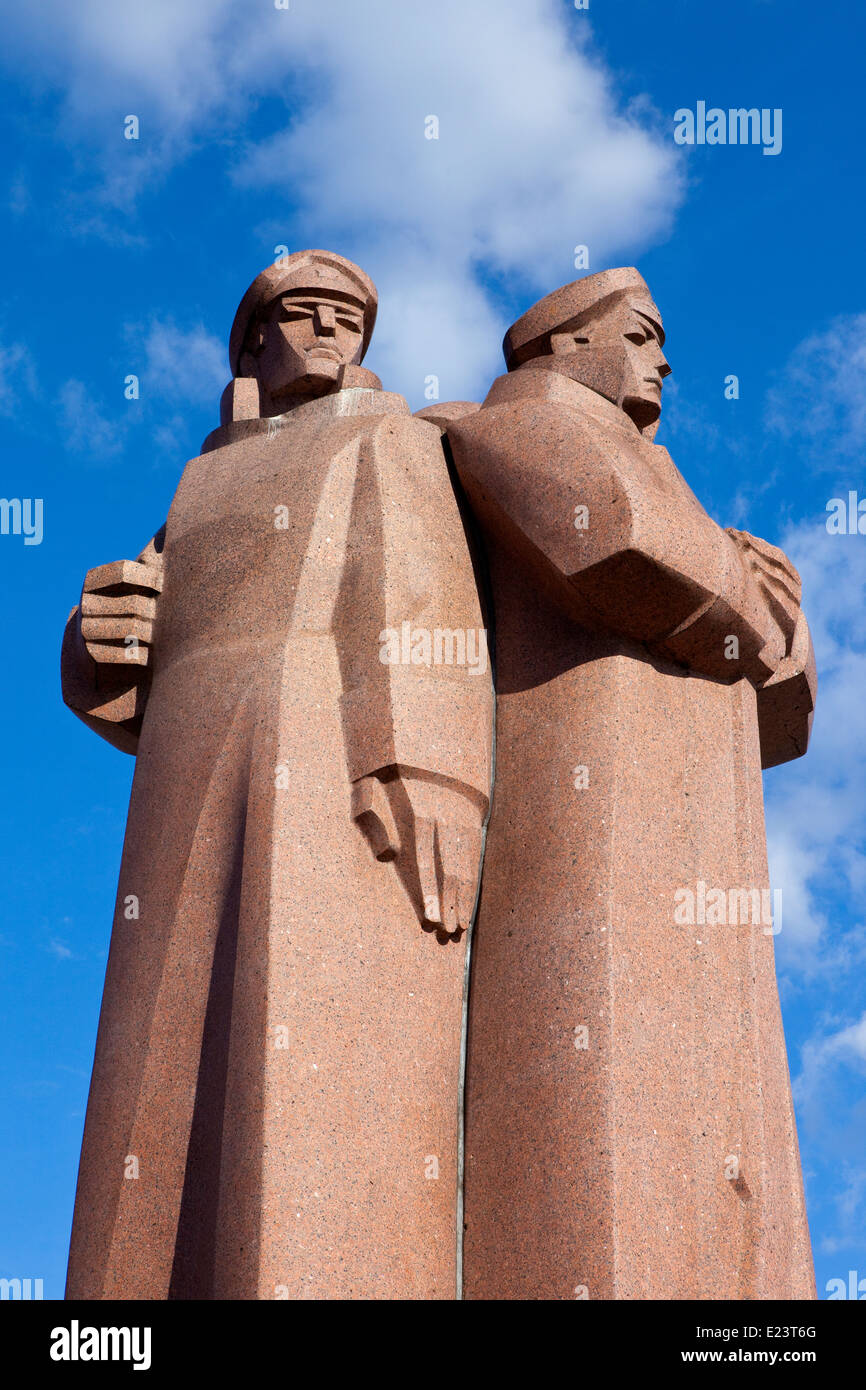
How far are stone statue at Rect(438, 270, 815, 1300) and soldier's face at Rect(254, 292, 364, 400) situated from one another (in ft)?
3.07

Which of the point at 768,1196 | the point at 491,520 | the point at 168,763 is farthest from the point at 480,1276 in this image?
the point at 491,520

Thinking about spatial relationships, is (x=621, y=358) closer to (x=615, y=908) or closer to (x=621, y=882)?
(x=621, y=882)

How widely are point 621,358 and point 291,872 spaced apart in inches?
123

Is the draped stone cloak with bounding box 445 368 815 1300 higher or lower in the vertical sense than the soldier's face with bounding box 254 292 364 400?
lower

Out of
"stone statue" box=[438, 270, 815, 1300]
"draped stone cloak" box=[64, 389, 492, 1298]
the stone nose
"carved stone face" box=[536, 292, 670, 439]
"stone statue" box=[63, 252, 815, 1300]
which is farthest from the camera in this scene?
the stone nose

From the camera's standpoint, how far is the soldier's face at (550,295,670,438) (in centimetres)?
877

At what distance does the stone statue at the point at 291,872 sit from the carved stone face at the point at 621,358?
30.9 inches

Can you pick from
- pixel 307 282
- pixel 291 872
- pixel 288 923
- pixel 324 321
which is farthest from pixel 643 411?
pixel 288 923

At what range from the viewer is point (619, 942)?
732 cm

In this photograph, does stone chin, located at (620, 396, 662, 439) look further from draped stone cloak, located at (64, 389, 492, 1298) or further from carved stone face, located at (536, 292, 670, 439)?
draped stone cloak, located at (64, 389, 492, 1298)

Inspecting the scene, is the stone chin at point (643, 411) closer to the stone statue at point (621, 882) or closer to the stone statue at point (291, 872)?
the stone statue at point (621, 882)

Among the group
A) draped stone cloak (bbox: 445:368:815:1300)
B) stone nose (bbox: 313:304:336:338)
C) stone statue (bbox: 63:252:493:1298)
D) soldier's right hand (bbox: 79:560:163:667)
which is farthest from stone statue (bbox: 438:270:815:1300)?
soldier's right hand (bbox: 79:560:163:667)

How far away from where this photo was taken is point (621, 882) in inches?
294
